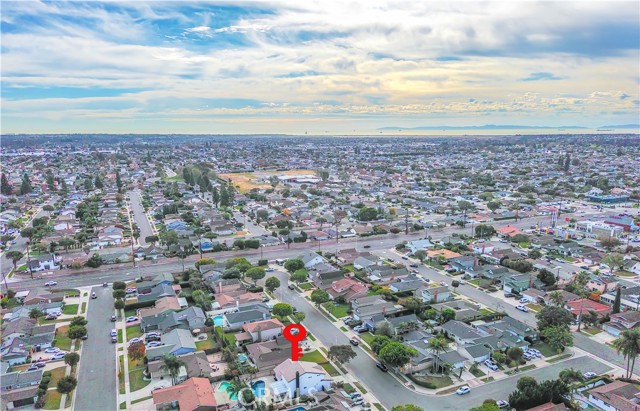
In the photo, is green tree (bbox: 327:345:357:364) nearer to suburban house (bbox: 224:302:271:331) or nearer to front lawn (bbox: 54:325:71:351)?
suburban house (bbox: 224:302:271:331)

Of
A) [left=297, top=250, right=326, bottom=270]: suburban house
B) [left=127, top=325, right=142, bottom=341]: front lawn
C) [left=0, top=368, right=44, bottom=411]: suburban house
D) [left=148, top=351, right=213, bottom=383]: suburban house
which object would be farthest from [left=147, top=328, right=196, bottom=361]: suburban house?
[left=297, top=250, right=326, bottom=270]: suburban house

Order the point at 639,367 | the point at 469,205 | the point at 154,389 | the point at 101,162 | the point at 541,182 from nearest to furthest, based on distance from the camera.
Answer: the point at 154,389 < the point at 639,367 < the point at 469,205 < the point at 541,182 < the point at 101,162

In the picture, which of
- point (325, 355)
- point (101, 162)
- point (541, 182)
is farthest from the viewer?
point (101, 162)

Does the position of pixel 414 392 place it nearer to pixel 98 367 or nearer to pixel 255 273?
pixel 98 367

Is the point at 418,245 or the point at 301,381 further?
the point at 418,245

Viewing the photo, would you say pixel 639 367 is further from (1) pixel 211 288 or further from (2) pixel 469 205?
(2) pixel 469 205

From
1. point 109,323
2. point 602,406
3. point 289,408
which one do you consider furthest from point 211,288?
point 602,406

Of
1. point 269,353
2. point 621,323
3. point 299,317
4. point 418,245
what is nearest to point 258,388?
point 269,353
